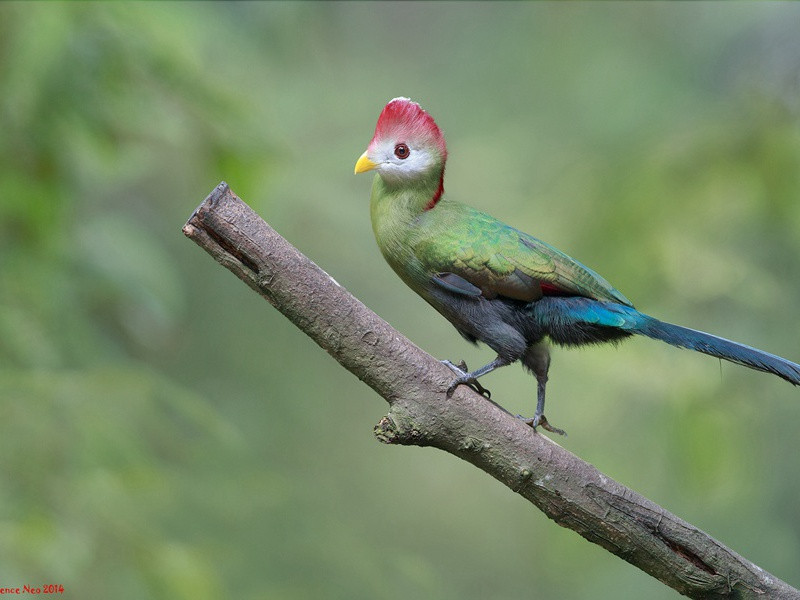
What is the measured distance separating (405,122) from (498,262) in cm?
51

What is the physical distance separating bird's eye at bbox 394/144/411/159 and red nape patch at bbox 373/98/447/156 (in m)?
0.03

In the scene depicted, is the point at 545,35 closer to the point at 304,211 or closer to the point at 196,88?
the point at 304,211

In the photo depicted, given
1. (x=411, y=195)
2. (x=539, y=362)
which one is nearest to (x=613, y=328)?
(x=539, y=362)

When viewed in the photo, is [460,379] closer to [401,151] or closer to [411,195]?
[411,195]

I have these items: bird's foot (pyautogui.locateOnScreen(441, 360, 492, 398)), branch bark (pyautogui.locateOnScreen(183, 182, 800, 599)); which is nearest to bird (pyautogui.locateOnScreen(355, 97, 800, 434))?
bird's foot (pyautogui.locateOnScreen(441, 360, 492, 398))

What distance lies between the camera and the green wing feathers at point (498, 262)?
9.86 ft

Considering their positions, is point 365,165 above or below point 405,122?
below

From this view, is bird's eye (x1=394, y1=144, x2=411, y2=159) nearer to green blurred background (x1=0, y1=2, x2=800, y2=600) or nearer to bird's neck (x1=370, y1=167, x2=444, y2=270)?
bird's neck (x1=370, y1=167, x2=444, y2=270)

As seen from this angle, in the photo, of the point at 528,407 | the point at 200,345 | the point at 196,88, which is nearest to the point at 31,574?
the point at 196,88

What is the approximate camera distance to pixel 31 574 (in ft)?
11.1

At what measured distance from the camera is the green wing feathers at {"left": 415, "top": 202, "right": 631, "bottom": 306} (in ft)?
9.86

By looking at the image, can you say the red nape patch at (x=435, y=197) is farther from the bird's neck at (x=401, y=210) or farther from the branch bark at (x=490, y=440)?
the branch bark at (x=490, y=440)

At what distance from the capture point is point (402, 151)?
3066mm

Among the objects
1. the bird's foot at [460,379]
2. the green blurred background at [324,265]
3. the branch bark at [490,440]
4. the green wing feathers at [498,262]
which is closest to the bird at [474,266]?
the green wing feathers at [498,262]
